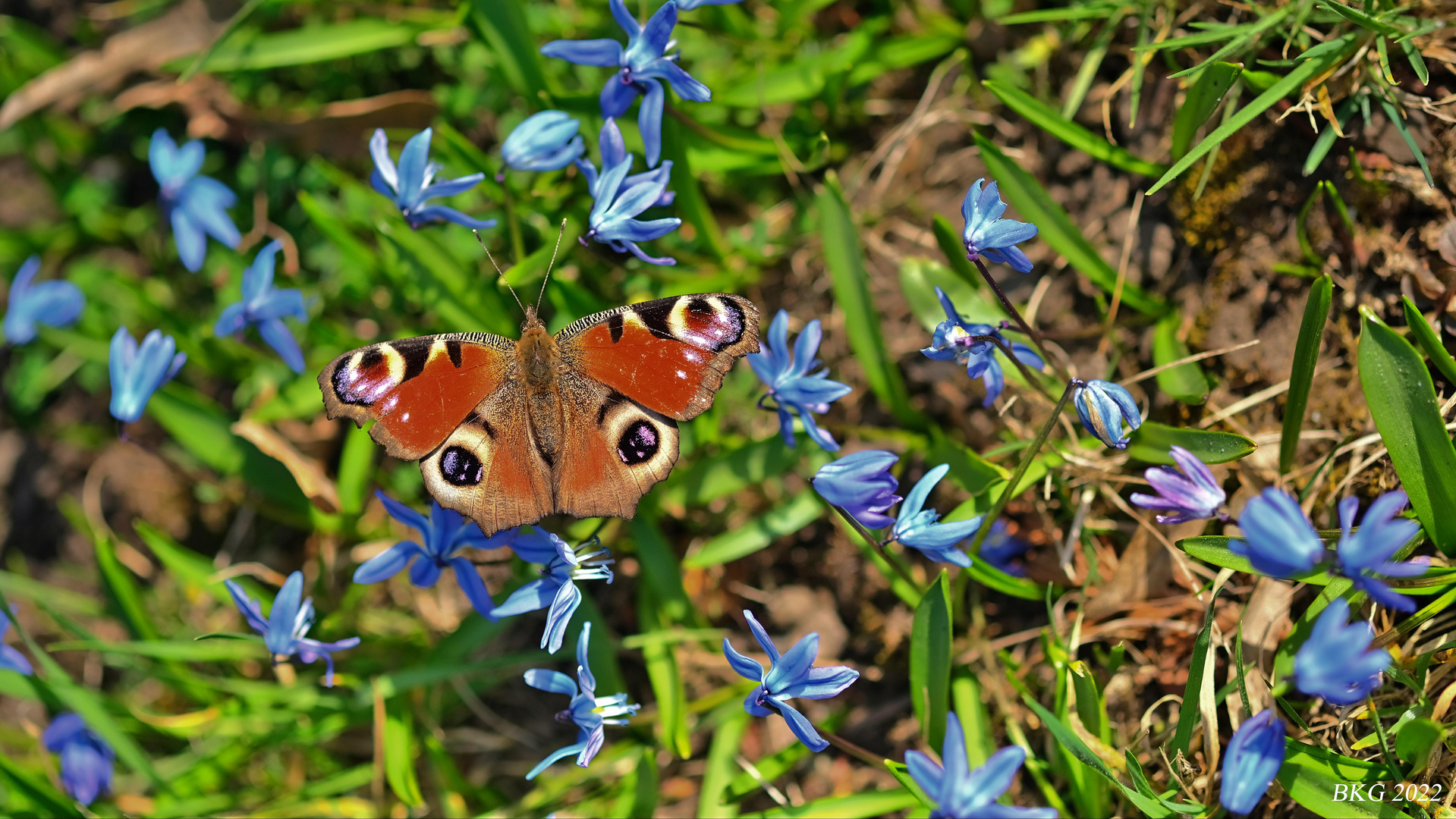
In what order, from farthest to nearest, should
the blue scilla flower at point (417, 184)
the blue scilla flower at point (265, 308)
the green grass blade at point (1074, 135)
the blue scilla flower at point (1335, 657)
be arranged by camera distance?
1. the blue scilla flower at point (265, 308)
2. the green grass blade at point (1074, 135)
3. the blue scilla flower at point (417, 184)
4. the blue scilla flower at point (1335, 657)

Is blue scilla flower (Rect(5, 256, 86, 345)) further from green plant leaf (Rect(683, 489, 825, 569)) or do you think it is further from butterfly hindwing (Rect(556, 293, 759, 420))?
green plant leaf (Rect(683, 489, 825, 569))

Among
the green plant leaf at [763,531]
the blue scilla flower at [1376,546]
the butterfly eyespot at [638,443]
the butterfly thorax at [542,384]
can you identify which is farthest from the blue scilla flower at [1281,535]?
the butterfly thorax at [542,384]

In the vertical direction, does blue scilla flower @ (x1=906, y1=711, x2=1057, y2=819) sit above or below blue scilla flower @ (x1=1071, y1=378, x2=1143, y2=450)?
below

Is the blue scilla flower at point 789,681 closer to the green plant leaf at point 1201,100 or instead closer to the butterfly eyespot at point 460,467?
the butterfly eyespot at point 460,467

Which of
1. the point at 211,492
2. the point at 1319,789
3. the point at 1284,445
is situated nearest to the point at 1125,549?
the point at 1284,445

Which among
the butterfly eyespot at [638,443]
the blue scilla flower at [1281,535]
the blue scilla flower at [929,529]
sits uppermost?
the blue scilla flower at [1281,535]

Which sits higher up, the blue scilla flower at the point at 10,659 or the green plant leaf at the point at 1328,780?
the green plant leaf at the point at 1328,780

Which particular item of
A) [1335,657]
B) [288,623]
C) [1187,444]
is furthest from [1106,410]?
[288,623]

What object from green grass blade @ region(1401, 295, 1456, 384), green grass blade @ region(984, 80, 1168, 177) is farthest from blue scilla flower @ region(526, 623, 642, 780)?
green grass blade @ region(1401, 295, 1456, 384)
